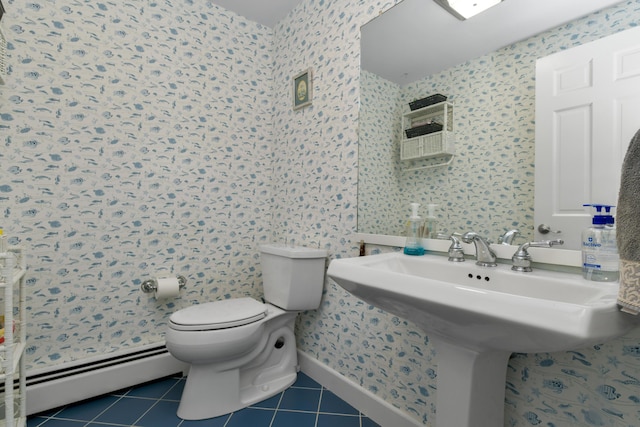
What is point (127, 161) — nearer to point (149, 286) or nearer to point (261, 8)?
point (149, 286)

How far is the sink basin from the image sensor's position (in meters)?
0.58

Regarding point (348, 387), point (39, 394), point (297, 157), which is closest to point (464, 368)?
point (348, 387)

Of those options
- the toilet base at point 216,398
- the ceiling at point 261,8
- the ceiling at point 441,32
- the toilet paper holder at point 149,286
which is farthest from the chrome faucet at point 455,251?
the ceiling at point 261,8

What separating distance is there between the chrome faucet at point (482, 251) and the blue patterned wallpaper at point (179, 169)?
32cm

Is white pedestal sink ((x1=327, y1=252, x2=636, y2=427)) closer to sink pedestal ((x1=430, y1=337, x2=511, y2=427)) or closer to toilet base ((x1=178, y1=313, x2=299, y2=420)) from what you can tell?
A: sink pedestal ((x1=430, y1=337, x2=511, y2=427))

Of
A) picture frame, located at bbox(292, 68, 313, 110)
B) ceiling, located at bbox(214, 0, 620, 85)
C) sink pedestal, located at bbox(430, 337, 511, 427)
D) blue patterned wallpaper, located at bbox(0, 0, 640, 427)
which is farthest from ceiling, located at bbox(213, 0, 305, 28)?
sink pedestal, located at bbox(430, 337, 511, 427)

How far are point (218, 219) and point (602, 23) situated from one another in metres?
1.89

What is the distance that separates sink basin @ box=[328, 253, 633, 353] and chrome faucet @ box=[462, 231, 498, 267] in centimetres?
3

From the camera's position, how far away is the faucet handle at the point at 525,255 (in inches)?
36.8

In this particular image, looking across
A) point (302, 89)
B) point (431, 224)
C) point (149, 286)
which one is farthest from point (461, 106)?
point (149, 286)

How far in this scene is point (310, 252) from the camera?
66.5 inches

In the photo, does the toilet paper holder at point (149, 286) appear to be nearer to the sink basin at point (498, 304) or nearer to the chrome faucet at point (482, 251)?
the sink basin at point (498, 304)

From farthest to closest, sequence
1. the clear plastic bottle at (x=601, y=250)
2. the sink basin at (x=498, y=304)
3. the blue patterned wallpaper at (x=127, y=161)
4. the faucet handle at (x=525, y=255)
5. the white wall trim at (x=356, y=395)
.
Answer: the blue patterned wallpaper at (x=127, y=161) → the white wall trim at (x=356, y=395) → the faucet handle at (x=525, y=255) → the clear plastic bottle at (x=601, y=250) → the sink basin at (x=498, y=304)

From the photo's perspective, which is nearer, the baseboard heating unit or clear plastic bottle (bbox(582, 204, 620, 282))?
clear plastic bottle (bbox(582, 204, 620, 282))
